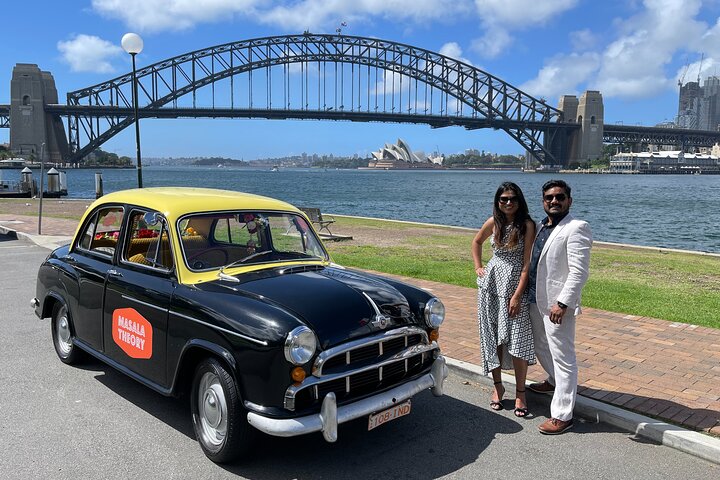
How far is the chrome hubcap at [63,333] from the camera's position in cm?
537

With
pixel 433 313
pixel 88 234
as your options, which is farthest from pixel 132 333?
pixel 433 313

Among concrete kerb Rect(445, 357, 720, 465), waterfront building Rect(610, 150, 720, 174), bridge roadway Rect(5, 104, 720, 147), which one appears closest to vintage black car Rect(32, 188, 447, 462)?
concrete kerb Rect(445, 357, 720, 465)

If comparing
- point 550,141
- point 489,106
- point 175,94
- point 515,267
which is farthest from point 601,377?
point 550,141

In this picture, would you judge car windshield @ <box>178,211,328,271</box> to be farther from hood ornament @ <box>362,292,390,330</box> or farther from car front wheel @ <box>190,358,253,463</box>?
hood ornament @ <box>362,292,390,330</box>

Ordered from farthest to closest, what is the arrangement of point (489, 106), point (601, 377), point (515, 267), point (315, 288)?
point (489, 106) < point (601, 377) < point (515, 267) < point (315, 288)

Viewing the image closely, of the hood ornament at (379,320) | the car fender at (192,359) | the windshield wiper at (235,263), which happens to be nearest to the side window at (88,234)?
the windshield wiper at (235,263)

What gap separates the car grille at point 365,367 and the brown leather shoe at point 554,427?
0.95m

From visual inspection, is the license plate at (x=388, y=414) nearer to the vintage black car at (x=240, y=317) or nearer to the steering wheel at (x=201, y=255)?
the vintage black car at (x=240, y=317)

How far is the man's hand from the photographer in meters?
3.96

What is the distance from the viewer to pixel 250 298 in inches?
145

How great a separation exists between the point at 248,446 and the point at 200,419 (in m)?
0.43

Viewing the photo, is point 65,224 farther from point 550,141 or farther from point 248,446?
point 550,141

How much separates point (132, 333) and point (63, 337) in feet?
5.34

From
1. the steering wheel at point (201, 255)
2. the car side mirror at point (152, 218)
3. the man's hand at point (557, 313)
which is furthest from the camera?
the car side mirror at point (152, 218)
